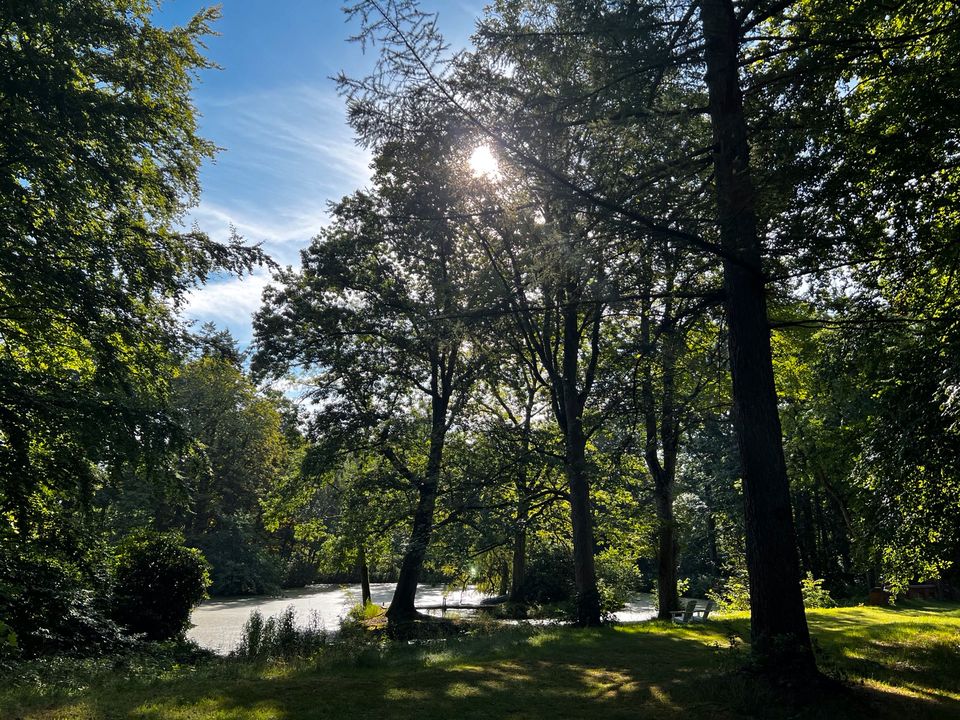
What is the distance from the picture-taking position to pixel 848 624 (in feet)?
41.8

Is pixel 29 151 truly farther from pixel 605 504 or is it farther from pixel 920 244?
pixel 605 504

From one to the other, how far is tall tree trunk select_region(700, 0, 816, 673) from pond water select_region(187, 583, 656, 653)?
30.3 ft

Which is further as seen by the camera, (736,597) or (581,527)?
(736,597)

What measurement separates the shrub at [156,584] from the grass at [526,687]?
4995 millimetres

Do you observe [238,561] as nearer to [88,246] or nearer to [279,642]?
[279,642]

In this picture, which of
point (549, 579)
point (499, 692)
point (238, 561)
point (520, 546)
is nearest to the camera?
point (499, 692)

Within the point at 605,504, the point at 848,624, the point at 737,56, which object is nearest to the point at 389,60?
the point at 737,56

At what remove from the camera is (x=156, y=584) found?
13.3m

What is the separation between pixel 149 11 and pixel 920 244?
13.2 metres

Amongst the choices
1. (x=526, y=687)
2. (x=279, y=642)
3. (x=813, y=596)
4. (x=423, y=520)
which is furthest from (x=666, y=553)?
(x=526, y=687)

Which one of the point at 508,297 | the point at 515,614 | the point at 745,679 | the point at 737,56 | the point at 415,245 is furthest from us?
the point at 515,614

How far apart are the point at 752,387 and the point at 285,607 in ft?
81.1

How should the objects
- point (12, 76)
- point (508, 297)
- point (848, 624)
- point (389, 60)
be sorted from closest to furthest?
point (389, 60) < point (12, 76) < point (508, 297) < point (848, 624)

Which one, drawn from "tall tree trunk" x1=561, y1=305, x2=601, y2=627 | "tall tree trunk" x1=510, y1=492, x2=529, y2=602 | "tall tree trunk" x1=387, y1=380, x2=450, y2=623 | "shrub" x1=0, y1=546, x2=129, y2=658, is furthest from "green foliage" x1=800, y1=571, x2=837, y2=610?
"shrub" x1=0, y1=546, x2=129, y2=658
